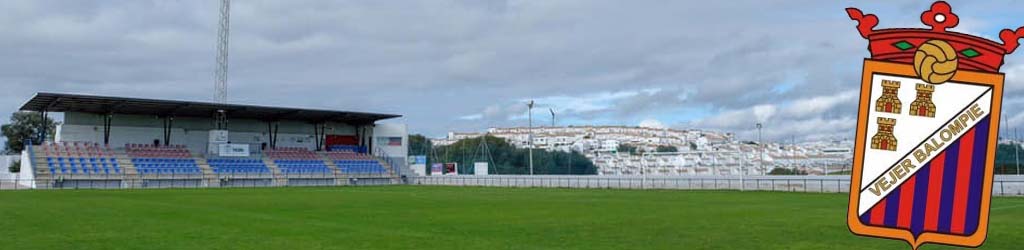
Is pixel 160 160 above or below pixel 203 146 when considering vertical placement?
below

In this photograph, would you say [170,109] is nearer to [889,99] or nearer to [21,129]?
[21,129]

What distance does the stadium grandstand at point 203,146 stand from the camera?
55.5 m

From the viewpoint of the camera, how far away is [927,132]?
502 cm

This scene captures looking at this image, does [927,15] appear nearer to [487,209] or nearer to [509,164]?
[487,209]

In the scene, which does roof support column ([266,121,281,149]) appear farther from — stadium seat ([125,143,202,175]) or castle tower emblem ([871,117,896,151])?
castle tower emblem ([871,117,896,151])

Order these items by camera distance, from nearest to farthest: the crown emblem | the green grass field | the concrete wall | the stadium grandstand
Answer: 1. the crown emblem
2. the green grass field
3. the stadium grandstand
4. the concrete wall

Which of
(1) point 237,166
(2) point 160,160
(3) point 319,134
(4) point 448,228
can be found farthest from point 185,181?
(4) point 448,228

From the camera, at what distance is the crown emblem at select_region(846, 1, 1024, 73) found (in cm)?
490

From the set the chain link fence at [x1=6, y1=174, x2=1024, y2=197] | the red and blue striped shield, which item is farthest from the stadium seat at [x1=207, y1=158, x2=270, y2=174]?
the red and blue striped shield

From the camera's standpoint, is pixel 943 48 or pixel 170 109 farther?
pixel 170 109

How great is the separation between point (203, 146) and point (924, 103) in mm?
67541

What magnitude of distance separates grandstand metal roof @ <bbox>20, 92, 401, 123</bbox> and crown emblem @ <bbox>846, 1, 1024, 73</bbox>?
2260 inches

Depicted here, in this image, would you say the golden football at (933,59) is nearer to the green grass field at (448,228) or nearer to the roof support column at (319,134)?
the green grass field at (448,228)

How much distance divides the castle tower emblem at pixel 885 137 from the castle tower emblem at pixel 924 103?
137 mm
